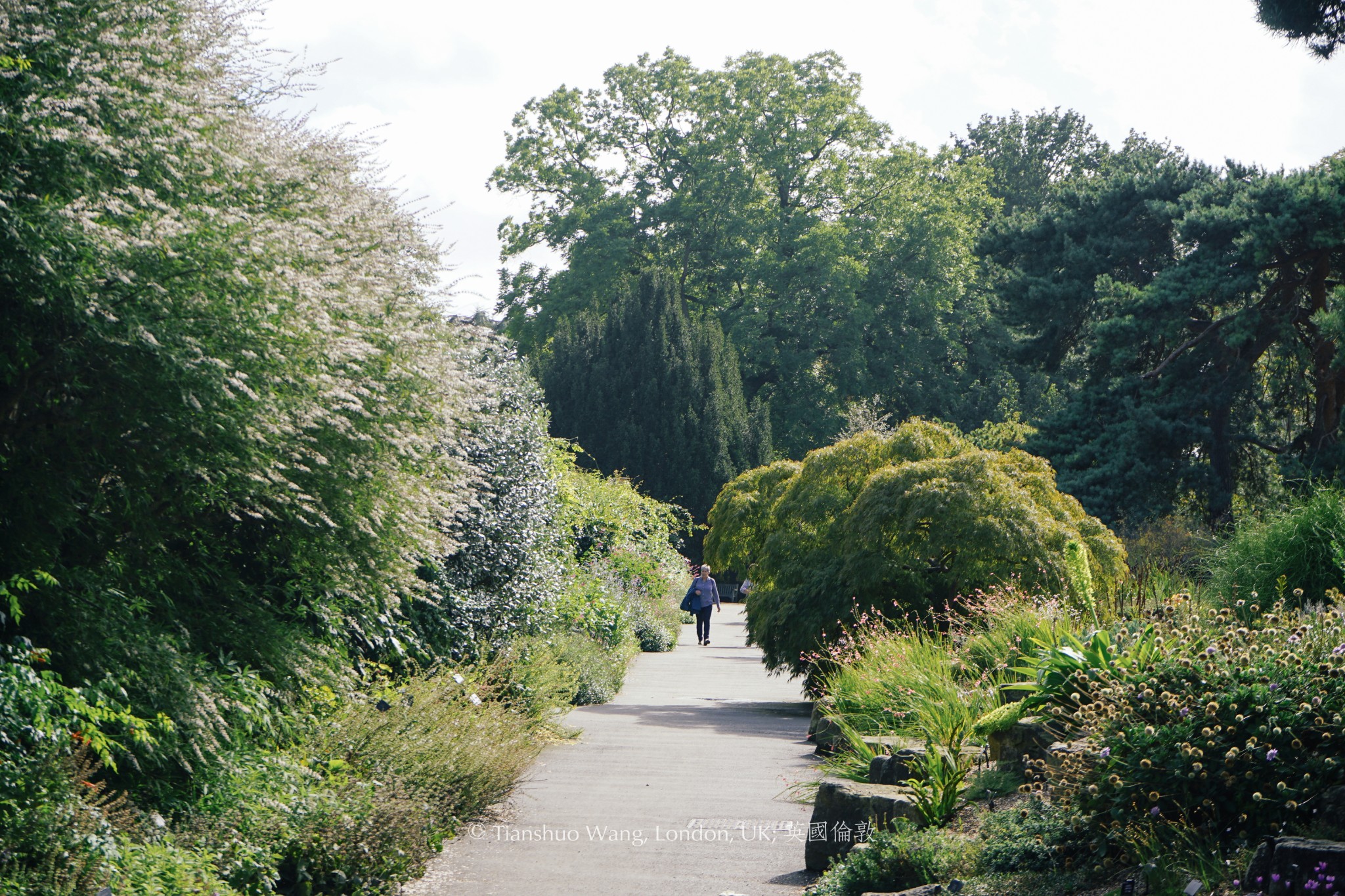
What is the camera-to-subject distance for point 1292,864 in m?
3.92

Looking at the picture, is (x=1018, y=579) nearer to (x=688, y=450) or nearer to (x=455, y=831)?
(x=455, y=831)

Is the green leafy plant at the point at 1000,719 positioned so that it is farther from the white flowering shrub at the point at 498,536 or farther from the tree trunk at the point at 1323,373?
the tree trunk at the point at 1323,373

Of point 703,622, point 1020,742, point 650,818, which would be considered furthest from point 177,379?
point 703,622

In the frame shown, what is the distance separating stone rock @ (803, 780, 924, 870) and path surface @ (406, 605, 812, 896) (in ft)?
0.59

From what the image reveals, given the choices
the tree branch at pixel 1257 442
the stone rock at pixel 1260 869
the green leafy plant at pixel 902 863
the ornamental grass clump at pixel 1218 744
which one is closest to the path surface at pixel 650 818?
the green leafy plant at pixel 902 863

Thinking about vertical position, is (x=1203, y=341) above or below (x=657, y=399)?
below

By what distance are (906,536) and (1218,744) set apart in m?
8.35

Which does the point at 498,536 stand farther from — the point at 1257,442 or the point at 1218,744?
the point at 1257,442

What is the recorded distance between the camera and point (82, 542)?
6.24 meters

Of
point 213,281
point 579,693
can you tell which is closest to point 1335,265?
point 579,693

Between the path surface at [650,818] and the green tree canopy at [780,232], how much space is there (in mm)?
30639

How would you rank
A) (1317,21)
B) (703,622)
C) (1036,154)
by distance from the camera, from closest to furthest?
(1317,21)
(703,622)
(1036,154)

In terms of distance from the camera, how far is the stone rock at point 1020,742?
6.46 meters

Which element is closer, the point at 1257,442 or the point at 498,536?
the point at 498,536
